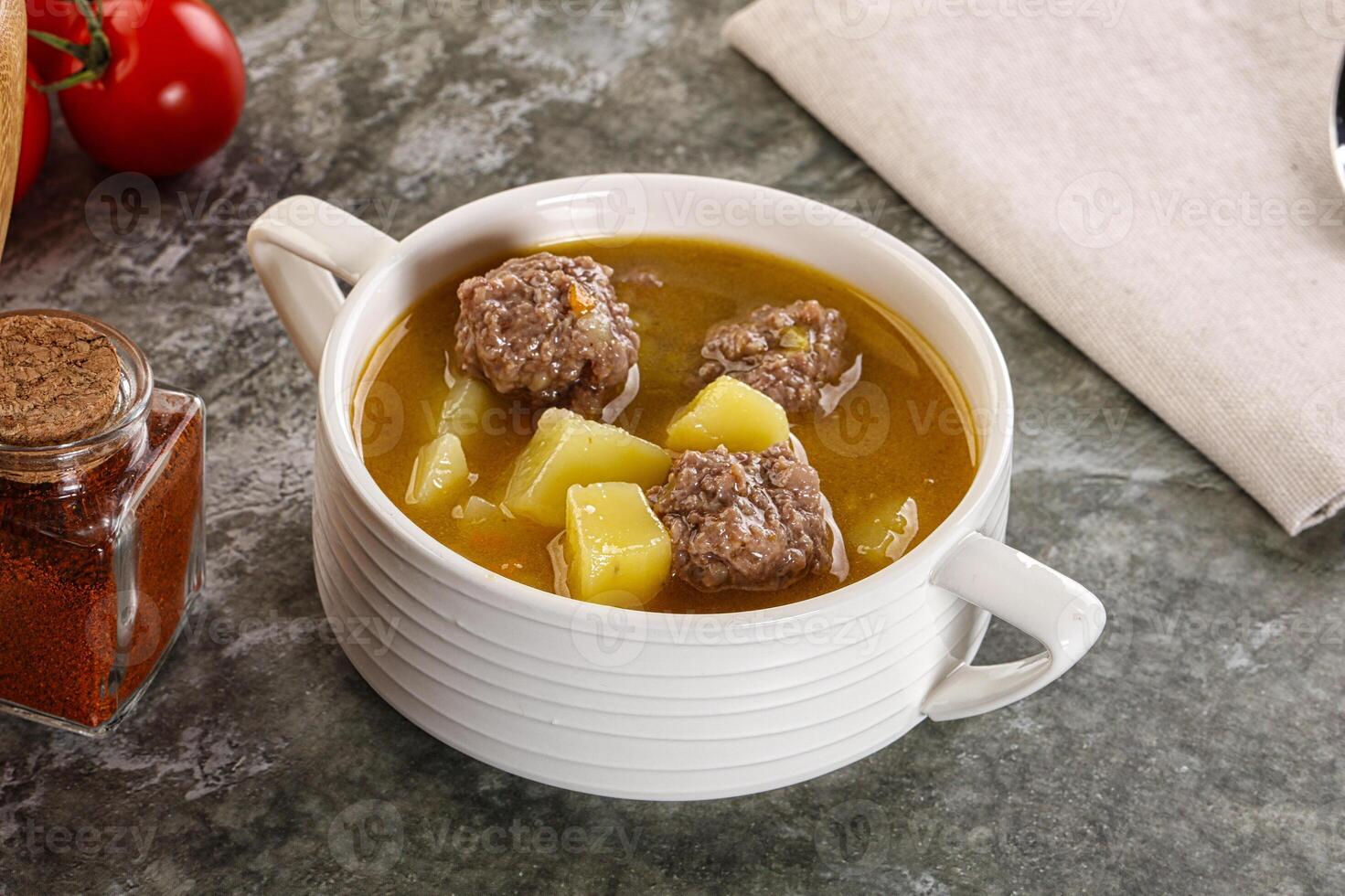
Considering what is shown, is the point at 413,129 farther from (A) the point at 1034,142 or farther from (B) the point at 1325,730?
(B) the point at 1325,730

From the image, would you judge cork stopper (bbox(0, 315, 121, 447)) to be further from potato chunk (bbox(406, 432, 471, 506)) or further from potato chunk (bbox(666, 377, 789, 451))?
potato chunk (bbox(666, 377, 789, 451))

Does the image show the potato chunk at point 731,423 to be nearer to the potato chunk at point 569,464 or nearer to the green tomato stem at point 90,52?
the potato chunk at point 569,464

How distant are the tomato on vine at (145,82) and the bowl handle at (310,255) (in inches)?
31.6

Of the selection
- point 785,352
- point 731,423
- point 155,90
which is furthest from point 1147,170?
point 155,90

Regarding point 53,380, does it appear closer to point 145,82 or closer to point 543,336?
point 543,336

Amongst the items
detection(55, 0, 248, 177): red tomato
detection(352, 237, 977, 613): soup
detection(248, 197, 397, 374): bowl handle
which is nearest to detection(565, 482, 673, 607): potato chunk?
detection(352, 237, 977, 613): soup

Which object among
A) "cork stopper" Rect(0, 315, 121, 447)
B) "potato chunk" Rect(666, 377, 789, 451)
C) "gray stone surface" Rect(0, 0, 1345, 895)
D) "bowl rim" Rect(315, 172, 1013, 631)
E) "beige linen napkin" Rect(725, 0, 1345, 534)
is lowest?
"gray stone surface" Rect(0, 0, 1345, 895)

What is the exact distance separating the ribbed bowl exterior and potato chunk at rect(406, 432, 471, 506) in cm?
13

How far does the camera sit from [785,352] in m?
2.18

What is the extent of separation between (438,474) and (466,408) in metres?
0.16

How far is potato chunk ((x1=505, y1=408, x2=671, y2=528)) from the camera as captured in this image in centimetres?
193

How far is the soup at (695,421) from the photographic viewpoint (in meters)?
1.88

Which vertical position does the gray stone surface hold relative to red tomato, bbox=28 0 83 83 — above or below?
below

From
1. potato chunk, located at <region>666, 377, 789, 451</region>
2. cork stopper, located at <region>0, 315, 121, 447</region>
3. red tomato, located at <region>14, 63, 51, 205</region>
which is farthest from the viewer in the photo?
red tomato, located at <region>14, 63, 51, 205</region>
